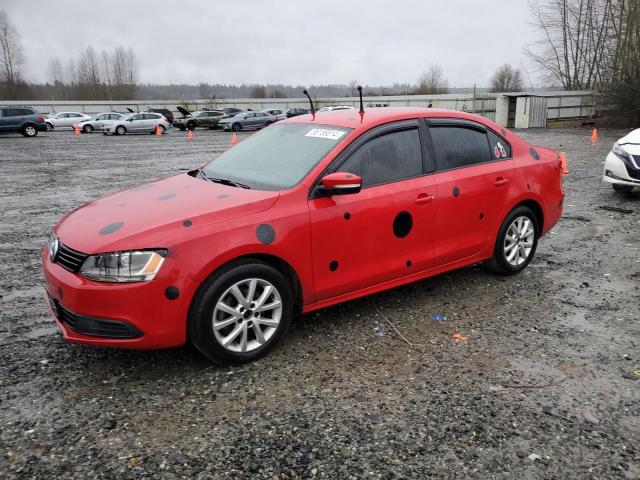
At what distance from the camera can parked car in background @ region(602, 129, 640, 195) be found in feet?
27.9

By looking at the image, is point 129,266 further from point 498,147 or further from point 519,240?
point 519,240

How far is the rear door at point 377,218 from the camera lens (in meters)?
3.94

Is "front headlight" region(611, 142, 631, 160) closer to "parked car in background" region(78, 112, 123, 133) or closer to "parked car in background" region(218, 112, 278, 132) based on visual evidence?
"parked car in background" region(218, 112, 278, 132)

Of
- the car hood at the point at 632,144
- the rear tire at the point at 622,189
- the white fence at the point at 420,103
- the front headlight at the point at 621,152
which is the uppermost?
the white fence at the point at 420,103

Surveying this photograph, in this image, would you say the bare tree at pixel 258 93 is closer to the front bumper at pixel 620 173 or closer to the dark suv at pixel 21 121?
the dark suv at pixel 21 121

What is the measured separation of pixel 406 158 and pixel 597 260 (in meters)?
3.04

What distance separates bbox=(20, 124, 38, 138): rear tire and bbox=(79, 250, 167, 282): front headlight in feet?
101

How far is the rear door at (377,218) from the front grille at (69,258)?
158cm

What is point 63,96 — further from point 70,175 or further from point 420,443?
point 420,443

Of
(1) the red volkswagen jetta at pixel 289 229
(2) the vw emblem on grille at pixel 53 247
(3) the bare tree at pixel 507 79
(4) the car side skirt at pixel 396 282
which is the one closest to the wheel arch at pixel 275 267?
(1) the red volkswagen jetta at pixel 289 229

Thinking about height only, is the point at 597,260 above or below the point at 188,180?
below

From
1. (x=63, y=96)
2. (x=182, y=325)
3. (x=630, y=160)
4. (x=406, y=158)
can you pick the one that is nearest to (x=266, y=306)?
(x=182, y=325)

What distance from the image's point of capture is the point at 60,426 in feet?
9.95

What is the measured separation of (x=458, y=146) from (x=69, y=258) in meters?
3.41
